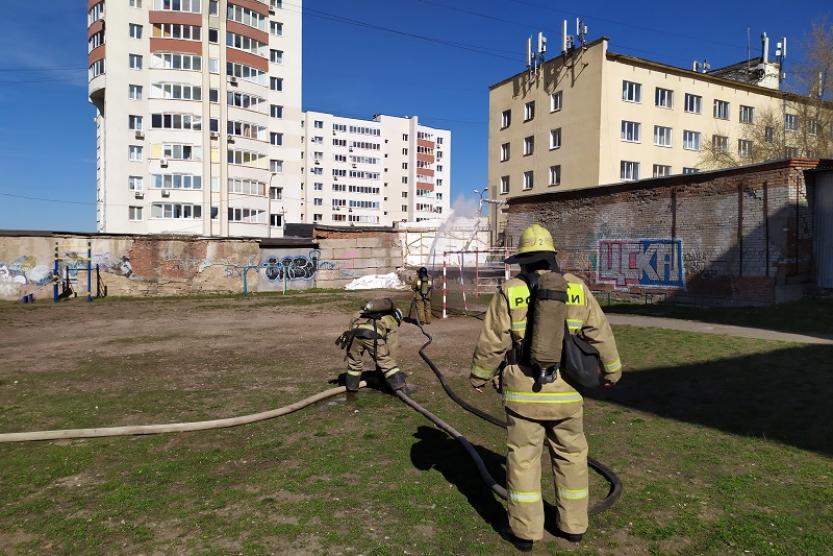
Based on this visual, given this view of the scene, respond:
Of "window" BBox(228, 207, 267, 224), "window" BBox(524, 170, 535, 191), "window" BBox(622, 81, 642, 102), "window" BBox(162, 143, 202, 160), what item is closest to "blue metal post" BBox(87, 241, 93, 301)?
"window" BBox(162, 143, 202, 160)

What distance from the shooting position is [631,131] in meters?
34.0

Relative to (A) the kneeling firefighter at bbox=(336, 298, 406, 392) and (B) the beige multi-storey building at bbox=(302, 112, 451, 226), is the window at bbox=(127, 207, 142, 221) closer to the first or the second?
(B) the beige multi-storey building at bbox=(302, 112, 451, 226)

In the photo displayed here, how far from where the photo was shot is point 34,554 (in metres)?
3.09

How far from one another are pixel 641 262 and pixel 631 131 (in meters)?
18.5

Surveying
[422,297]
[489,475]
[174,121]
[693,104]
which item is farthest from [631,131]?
[489,475]

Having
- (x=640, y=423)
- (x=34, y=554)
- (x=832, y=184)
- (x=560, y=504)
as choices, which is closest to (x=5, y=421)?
(x=34, y=554)

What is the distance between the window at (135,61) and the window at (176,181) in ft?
27.9

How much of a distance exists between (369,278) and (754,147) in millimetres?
22800

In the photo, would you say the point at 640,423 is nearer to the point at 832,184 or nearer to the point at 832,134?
the point at 832,184

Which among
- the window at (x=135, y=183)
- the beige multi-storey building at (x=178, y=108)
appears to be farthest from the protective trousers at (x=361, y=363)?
the window at (x=135, y=183)

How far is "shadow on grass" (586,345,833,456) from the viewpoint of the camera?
5.45m

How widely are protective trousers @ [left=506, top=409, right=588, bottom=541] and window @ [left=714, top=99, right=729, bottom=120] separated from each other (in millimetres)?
39920

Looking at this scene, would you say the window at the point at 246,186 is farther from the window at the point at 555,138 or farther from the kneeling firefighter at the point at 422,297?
the kneeling firefighter at the point at 422,297

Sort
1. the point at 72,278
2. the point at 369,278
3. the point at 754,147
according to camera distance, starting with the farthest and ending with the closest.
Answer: the point at 754,147
the point at 369,278
the point at 72,278
